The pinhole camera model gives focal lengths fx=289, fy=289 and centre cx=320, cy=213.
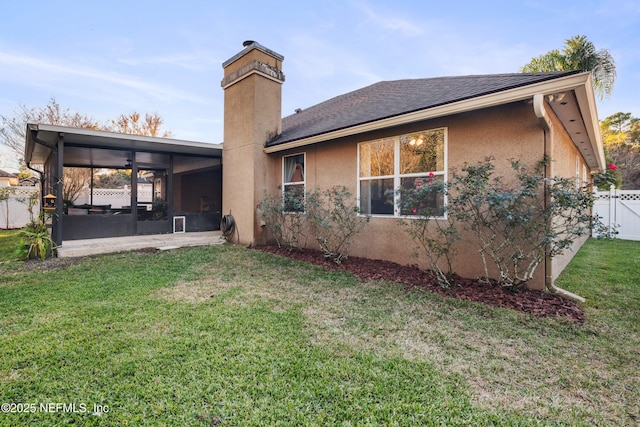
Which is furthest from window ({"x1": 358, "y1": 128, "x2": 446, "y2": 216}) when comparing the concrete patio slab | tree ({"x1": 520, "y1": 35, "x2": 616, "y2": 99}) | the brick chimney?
tree ({"x1": 520, "y1": 35, "x2": 616, "y2": 99})

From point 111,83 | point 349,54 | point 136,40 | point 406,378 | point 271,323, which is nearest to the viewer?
point 406,378

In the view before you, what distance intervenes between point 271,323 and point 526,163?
4254 mm

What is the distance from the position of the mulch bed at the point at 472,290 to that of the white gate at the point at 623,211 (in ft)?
30.3

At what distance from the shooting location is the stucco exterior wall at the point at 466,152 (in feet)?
14.2

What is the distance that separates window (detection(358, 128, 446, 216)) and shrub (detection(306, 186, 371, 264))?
1.07 ft

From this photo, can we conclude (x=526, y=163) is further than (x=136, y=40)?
No

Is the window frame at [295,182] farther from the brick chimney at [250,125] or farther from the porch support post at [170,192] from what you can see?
the porch support post at [170,192]

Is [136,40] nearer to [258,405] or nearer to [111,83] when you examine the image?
[111,83]

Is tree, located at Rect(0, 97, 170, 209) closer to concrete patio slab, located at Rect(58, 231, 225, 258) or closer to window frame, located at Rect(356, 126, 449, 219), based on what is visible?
concrete patio slab, located at Rect(58, 231, 225, 258)

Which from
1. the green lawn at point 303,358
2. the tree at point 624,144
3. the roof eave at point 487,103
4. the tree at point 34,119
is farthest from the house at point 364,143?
the tree at point 624,144

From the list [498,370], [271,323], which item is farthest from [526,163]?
[271,323]

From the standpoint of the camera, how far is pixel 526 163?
4.30 metres

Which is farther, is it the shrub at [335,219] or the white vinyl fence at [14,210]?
the white vinyl fence at [14,210]

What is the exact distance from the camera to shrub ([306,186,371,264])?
6.26m
